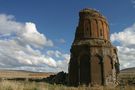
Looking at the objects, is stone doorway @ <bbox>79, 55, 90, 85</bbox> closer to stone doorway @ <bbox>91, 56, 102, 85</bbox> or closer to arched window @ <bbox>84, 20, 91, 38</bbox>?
stone doorway @ <bbox>91, 56, 102, 85</bbox>

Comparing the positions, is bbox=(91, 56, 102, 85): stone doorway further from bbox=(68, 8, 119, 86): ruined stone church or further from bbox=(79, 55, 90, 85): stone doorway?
bbox=(79, 55, 90, 85): stone doorway

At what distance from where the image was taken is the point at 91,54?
113 feet

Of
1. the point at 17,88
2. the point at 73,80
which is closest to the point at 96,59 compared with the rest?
the point at 73,80

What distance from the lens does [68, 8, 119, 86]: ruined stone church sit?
3434cm

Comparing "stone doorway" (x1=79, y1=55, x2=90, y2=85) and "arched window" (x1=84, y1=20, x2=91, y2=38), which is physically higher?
"arched window" (x1=84, y1=20, x2=91, y2=38)

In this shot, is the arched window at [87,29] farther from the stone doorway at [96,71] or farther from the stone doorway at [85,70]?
the stone doorway at [96,71]

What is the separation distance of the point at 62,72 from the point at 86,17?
1119 cm

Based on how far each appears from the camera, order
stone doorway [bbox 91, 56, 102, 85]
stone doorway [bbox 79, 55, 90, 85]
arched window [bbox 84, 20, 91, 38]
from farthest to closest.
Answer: arched window [bbox 84, 20, 91, 38] < stone doorway [bbox 79, 55, 90, 85] < stone doorway [bbox 91, 56, 102, 85]

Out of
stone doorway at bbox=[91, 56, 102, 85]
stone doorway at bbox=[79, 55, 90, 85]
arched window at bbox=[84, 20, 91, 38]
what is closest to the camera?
stone doorway at bbox=[91, 56, 102, 85]

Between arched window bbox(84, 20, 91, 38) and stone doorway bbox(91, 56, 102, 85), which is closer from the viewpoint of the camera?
stone doorway bbox(91, 56, 102, 85)

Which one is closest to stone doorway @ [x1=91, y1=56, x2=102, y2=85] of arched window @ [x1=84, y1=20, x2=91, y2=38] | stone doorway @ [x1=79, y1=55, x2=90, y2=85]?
stone doorway @ [x1=79, y1=55, x2=90, y2=85]

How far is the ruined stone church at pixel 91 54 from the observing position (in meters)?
34.3

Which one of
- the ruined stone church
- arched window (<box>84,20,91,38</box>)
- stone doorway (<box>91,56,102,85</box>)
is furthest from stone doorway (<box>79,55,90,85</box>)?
arched window (<box>84,20,91,38</box>)

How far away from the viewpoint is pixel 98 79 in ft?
112
